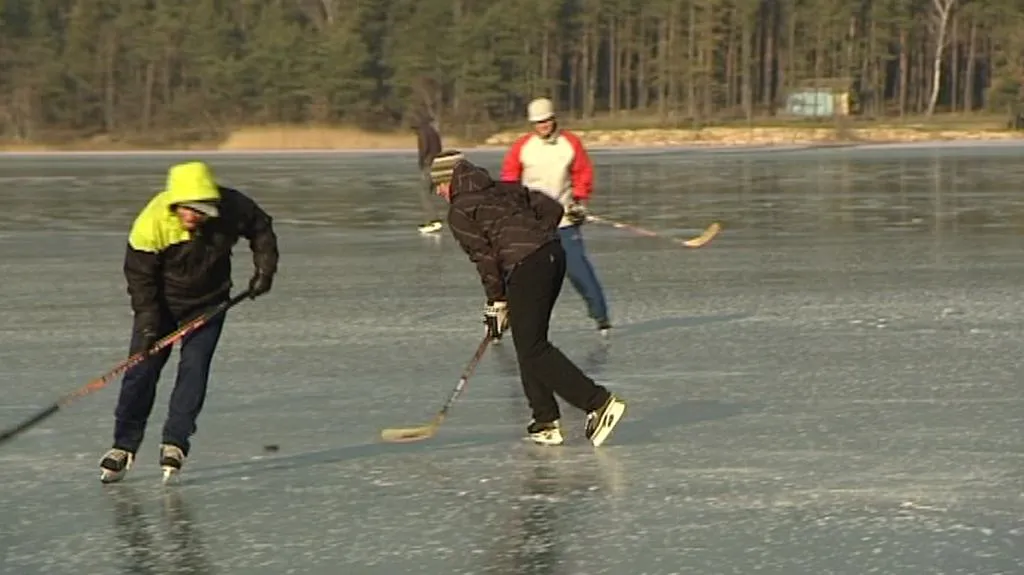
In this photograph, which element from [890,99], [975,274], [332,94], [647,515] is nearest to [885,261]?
[975,274]

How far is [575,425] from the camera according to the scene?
831cm

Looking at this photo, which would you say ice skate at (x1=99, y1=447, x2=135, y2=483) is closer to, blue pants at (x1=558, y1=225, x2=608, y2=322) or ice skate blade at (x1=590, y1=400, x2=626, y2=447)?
ice skate blade at (x1=590, y1=400, x2=626, y2=447)

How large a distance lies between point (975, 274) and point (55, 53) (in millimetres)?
84504

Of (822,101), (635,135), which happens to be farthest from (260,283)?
(822,101)

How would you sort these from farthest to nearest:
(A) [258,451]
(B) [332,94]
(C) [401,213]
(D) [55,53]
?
(D) [55,53] → (B) [332,94] → (C) [401,213] → (A) [258,451]

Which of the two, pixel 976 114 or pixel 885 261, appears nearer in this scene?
pixel 885 261

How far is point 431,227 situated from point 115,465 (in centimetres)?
1341

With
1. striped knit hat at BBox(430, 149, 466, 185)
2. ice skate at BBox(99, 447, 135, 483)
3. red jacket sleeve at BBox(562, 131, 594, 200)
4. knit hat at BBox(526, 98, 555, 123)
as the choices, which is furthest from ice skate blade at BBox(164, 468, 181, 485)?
red jacket sleeve at BBox(562, 131, 594, 200)

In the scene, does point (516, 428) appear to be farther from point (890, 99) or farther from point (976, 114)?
point (890, 99)

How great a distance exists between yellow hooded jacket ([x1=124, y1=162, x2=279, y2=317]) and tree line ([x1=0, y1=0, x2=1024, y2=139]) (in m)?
75.5

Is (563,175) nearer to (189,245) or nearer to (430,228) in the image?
(189,245)

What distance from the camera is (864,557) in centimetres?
571

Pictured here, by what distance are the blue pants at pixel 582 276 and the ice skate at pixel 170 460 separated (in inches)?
175

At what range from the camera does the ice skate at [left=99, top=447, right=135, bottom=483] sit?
22.9 feet
